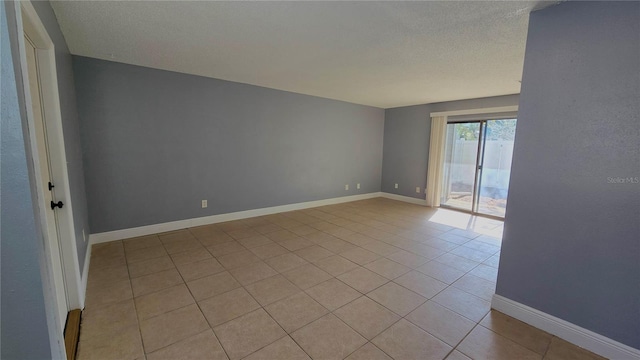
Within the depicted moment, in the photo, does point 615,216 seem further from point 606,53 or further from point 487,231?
point 487,231

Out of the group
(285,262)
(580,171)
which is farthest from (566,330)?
(285,262)

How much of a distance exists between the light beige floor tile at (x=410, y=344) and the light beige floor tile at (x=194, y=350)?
41.7 inches

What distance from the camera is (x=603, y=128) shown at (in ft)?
5.44

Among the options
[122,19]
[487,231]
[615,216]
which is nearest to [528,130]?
[615,216]

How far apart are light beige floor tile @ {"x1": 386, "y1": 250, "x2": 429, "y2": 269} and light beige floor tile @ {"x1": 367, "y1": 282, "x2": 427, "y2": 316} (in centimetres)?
54

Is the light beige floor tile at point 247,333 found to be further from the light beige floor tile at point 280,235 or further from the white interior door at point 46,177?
the light beige floor tile at point 280,235

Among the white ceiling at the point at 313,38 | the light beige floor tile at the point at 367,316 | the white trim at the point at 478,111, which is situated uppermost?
the white ceiling at the point at 313,38

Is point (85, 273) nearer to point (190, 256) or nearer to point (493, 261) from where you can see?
point (190, 256)

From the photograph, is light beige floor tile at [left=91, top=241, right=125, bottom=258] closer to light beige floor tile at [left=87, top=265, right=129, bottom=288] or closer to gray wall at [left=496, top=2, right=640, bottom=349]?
light beige floor tile at [left=87, top=265, right=129, bottom=288]

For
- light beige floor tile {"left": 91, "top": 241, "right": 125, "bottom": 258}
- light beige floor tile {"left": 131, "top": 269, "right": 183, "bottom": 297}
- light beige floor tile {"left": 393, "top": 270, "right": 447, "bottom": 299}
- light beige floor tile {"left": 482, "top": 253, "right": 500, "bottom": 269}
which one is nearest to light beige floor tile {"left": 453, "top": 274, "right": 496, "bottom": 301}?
light beige floor tile {"left": 393, "top": 270, "right": 447, "bottom": 299}

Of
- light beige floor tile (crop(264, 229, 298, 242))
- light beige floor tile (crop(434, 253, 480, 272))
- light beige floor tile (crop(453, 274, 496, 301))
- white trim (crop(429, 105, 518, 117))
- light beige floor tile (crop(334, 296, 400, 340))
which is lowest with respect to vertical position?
light beige floor tile (crop(334, 296, 400, 340))

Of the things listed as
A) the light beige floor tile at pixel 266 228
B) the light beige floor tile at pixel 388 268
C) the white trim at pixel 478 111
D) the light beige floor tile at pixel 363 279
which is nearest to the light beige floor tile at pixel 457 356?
the light beige floor tile at pixel 363 279

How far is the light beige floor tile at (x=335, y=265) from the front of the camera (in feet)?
9.06

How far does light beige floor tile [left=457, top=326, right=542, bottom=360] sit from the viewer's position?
5.49 feet
